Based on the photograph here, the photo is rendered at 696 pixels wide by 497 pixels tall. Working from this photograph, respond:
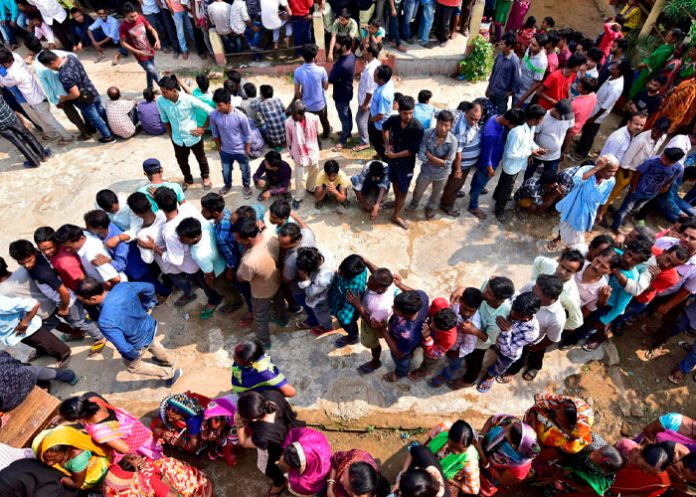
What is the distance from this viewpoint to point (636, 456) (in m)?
3.05

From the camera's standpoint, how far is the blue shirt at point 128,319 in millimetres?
3684

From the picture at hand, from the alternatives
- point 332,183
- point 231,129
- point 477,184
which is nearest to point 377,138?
point 332,183

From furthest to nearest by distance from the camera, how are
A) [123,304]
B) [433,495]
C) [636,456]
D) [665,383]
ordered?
[665,383] < [123,304] < [636,456] < [433,495]

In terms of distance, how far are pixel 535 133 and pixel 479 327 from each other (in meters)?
3.20

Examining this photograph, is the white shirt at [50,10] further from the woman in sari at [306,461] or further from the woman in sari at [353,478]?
the woman in sari at [353,478]

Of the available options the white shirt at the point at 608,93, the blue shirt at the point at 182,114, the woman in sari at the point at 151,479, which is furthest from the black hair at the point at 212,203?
the white shirt at the point at 608,93

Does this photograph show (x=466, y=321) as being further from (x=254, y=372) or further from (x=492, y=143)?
(x=492, y=143)

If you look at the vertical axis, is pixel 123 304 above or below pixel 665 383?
above

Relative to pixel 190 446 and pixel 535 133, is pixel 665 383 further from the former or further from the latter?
pixel 190 446

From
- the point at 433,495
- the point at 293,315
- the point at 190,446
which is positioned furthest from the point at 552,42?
the point at 190,446

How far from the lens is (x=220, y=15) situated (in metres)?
8.26

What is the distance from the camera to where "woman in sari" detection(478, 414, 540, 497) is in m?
3.13

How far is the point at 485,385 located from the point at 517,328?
1080mm

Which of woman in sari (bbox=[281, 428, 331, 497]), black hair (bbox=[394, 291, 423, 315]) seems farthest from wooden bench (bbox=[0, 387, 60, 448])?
black hair (bbox=[394, 291, 423, 315])
